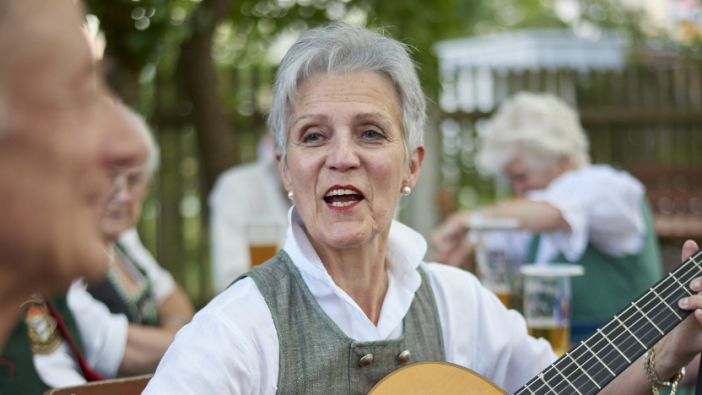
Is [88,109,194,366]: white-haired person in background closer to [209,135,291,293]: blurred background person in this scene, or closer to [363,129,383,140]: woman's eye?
[209,135,291,293]: blurred background person

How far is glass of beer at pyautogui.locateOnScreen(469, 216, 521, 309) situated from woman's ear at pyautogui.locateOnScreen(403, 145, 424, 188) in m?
0.69

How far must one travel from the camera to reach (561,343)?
236 centimetres

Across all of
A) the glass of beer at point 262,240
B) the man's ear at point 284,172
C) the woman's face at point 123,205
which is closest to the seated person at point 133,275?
the woman's face at point 123,205

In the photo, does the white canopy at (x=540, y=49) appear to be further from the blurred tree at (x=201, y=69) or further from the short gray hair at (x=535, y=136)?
the short gray hair at (x=535, y=136)

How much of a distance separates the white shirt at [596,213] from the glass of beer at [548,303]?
712 mm

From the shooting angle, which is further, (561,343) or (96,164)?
(561,343)

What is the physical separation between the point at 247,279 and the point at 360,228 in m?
0.29

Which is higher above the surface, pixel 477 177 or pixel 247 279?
pixel 247 279

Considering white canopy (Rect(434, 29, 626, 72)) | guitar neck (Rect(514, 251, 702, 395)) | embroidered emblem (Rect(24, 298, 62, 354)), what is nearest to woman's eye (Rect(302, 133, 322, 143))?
guitar neck (Rect(514, 251, 702, 395))

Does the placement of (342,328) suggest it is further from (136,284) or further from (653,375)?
(136,284)

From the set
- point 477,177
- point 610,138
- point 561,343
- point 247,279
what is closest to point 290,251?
point 247,279

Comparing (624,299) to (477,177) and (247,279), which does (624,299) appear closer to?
(247,279)

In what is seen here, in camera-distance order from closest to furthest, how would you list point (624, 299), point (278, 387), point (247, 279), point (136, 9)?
point (278, 387) < point (247, 279) < point (624, 299) < point (136, 9)

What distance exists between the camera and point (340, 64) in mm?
1682
